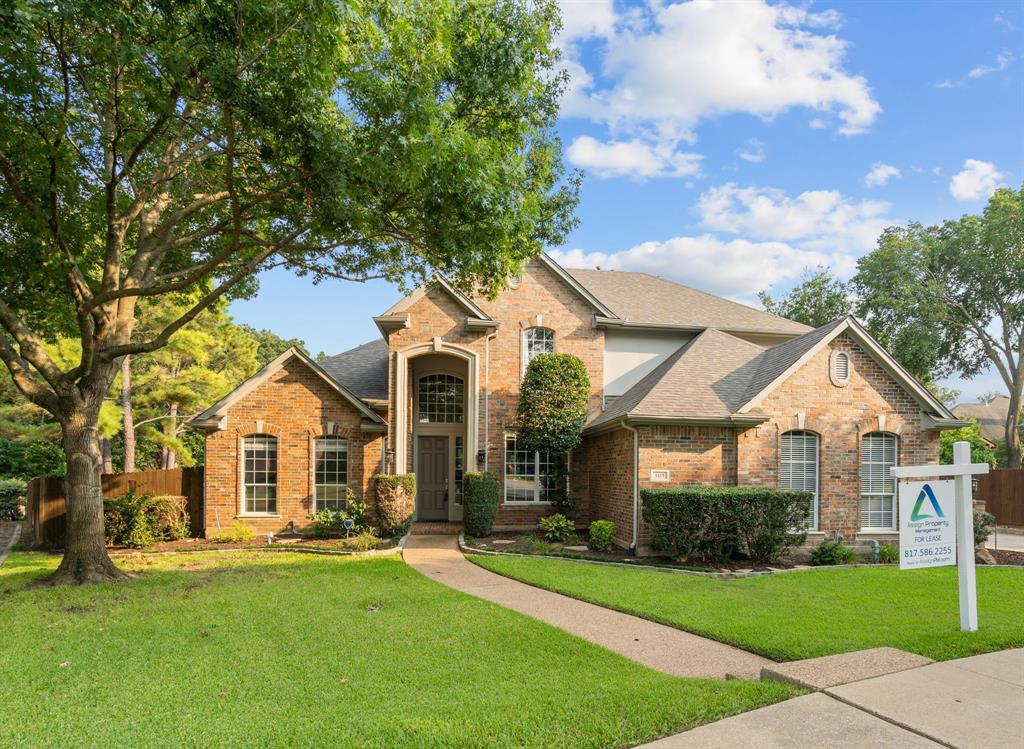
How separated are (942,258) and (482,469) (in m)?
25.9

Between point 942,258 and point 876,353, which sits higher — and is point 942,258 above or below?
above

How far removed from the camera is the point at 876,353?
46.6 feet

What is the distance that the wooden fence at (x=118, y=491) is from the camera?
1492 cm

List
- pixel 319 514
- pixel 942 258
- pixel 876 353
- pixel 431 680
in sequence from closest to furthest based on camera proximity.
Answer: pixel 431 680
pixel 876 353
pixel 319 514
pixel 942 258

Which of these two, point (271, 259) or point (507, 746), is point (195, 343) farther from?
point (507, 746)

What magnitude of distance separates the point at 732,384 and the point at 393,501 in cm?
860

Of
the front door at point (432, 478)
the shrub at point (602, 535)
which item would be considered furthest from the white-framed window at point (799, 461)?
the front door at point (432, 478)

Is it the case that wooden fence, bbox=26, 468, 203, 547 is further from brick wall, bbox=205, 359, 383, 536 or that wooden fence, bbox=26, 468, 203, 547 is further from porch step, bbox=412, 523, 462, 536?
porch step, bbox=412, 523, 462, 536

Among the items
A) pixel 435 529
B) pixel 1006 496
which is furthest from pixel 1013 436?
pixel 435 529

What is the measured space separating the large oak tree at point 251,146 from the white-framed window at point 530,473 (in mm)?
6334

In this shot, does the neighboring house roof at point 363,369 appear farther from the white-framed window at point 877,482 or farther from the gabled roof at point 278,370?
the white-framed window at point 877,482

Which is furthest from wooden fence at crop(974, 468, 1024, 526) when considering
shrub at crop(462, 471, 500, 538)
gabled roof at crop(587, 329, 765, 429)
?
shrub at crop(462, 471, 500, 538)

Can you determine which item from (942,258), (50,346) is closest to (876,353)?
(942,258)

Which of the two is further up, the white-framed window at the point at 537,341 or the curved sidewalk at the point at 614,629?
the white-framed window at the point at 537,341
